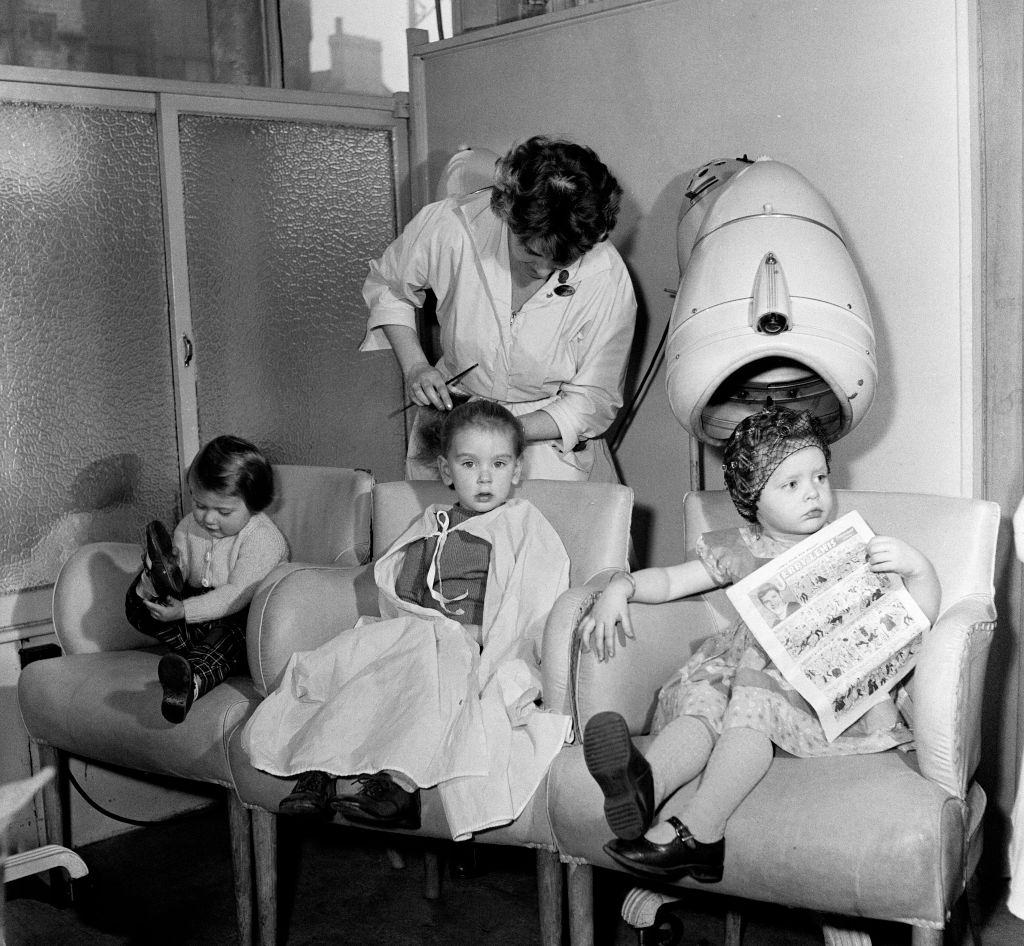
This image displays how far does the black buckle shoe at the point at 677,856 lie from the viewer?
1.81 metres

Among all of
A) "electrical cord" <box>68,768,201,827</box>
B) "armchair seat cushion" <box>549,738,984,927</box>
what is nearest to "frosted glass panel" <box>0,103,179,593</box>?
"electrical cord" <box>68,768,201,827</box>

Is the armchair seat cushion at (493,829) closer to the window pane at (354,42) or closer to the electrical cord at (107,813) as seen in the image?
the electrical cord at (107,813)

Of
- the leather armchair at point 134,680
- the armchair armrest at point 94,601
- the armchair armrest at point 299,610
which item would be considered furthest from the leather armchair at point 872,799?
the armchair armrest at point 94,601

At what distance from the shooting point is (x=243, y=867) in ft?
8.00

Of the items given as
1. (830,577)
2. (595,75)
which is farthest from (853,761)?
(595,75)

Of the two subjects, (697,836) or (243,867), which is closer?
(697,836)

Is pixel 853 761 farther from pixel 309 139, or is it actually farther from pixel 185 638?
pixel 309 139

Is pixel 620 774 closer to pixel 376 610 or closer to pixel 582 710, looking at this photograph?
pixel 582 710

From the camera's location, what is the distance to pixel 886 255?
2.59 m

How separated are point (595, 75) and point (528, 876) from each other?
178 cm

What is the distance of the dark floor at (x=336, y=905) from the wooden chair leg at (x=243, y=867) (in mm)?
79

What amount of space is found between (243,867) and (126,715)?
376 millimetres

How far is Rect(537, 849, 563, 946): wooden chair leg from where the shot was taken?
214 cm

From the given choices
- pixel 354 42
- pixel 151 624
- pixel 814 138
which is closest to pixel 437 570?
pixel 151 624
